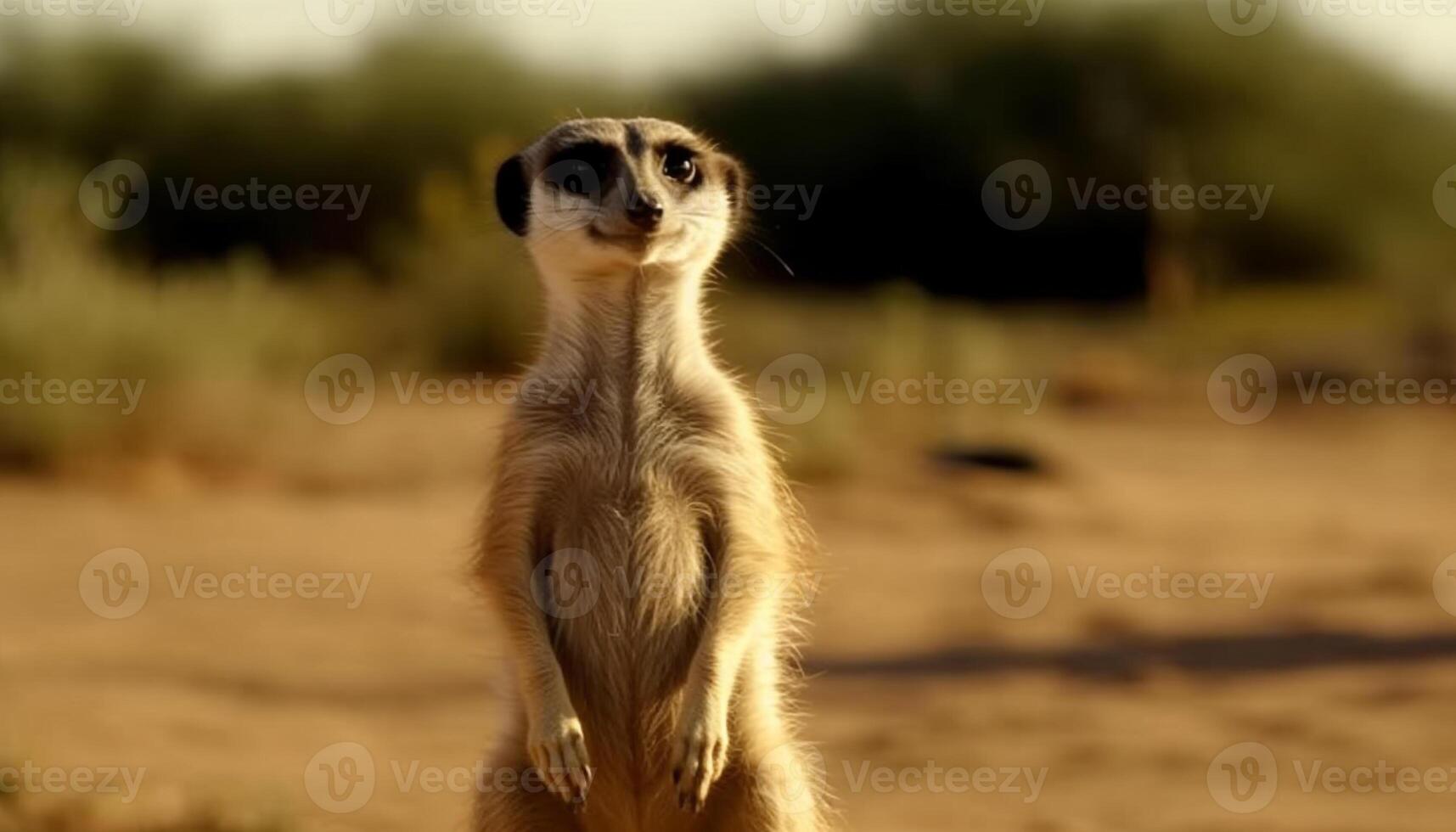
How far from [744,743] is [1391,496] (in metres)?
8.04

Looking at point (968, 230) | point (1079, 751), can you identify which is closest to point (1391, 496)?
point (1079, 751)

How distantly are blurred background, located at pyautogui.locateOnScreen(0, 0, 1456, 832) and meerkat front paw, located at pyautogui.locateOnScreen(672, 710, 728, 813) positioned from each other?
A: 1.73ft

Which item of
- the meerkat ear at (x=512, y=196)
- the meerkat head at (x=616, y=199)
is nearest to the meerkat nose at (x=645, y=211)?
the meerkat head at (x=616, y=199)

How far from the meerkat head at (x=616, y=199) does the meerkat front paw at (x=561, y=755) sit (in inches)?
33.8

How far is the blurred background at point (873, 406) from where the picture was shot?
586 centimetres

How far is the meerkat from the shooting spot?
3.61 metres

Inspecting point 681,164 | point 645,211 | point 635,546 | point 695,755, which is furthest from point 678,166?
point 695,755

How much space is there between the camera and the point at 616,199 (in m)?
3.68

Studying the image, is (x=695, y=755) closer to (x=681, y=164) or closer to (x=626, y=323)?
(x=626, y=323)

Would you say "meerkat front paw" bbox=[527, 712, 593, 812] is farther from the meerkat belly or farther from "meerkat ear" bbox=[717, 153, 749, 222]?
"meerkat ear" bbox=[717, 153, 749, 222]

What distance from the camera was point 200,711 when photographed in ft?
20.6

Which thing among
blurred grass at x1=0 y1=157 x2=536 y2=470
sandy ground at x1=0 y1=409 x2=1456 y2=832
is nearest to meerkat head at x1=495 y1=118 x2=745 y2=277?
sandy ground at x1=0 y1=409 x2=1456 y2=832

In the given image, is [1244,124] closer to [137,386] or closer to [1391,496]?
[1391,496]

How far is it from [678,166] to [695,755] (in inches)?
45.6
